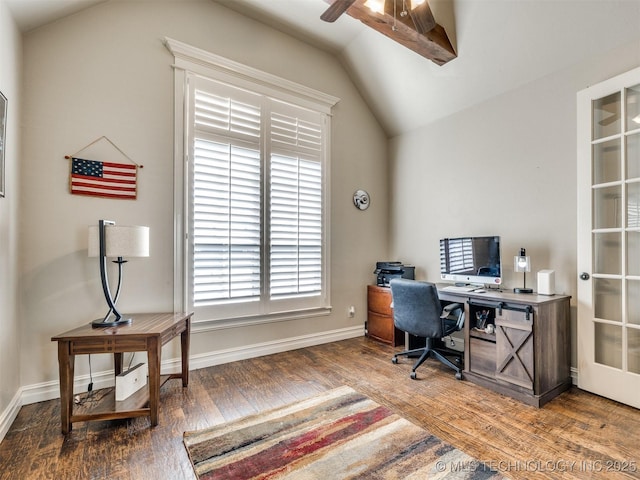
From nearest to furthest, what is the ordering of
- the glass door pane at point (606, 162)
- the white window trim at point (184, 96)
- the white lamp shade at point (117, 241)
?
1. the white lamp shade at point (117, 241)
2. the glass door pane at point (606, 162)
3. the white window trim at point (184, 96)

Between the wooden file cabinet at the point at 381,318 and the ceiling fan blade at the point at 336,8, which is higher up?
the ceiling fan blade at the point at 336,8

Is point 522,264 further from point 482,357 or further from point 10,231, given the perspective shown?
point 10,231

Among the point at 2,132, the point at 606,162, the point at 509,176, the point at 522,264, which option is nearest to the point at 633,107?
the point at 606,162

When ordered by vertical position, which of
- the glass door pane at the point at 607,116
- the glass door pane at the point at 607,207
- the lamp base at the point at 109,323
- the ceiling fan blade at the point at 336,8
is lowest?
the lamp base at the point at 109,323

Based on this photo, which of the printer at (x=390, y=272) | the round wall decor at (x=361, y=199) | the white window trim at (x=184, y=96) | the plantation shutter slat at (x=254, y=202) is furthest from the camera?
the round wall decor at (x=361, y=199)

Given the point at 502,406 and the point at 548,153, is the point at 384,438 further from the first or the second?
the point at 548,153

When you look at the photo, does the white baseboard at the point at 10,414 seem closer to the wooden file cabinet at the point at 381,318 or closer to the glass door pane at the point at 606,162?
the wooden file cabinet at the point at 381,318

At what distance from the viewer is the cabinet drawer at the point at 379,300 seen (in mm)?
3715

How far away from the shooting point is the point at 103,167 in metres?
2.53

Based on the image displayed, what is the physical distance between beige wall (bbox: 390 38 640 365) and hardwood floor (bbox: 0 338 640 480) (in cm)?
111

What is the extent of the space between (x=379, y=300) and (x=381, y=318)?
220 millimetres

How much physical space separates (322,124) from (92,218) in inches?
102

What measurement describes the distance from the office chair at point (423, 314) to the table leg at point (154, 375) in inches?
80.0

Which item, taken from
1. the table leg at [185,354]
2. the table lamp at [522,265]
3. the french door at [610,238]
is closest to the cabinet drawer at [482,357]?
the table lamp at [522,265]
